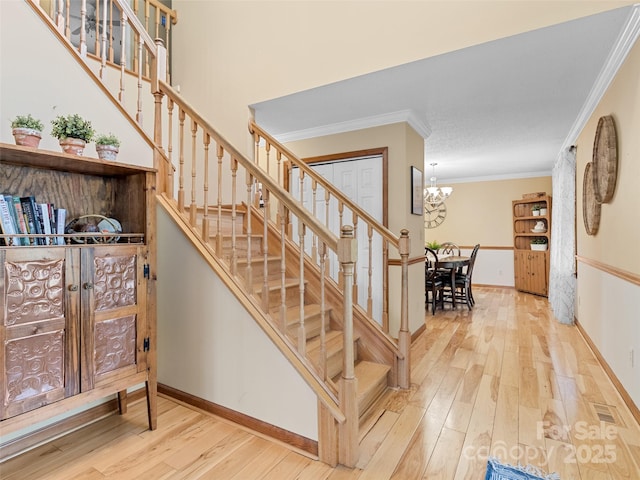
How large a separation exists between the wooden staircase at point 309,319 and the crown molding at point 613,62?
254cm

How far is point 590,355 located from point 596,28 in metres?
2.72

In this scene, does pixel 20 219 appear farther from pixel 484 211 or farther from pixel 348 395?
pixel 484 211

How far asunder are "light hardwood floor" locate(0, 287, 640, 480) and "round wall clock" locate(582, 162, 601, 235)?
4.28 feet

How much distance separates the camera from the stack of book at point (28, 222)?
1.45 meters

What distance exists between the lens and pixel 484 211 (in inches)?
275

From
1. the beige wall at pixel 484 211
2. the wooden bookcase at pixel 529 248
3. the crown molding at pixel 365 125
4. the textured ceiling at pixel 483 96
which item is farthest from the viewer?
the beige wall at pixel 484 211

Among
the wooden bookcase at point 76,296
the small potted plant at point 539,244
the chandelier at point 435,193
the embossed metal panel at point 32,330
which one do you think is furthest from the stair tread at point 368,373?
the small potted plant at point 539,244

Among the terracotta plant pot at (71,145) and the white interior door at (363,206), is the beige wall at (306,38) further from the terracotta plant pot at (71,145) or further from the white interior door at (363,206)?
the terracotta plant pot at (71,145)

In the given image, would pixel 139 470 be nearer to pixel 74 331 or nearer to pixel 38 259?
pixel 74 331

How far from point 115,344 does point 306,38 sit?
8.87ft

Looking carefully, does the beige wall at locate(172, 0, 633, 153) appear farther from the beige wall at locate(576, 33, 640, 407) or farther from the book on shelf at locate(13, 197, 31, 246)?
the book on shelf at locate(13, 197, 31, 246)

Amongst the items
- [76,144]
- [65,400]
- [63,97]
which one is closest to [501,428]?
[65,400]

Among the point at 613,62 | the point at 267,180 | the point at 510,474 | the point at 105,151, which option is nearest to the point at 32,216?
the point at 105,151

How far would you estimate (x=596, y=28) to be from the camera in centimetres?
196
